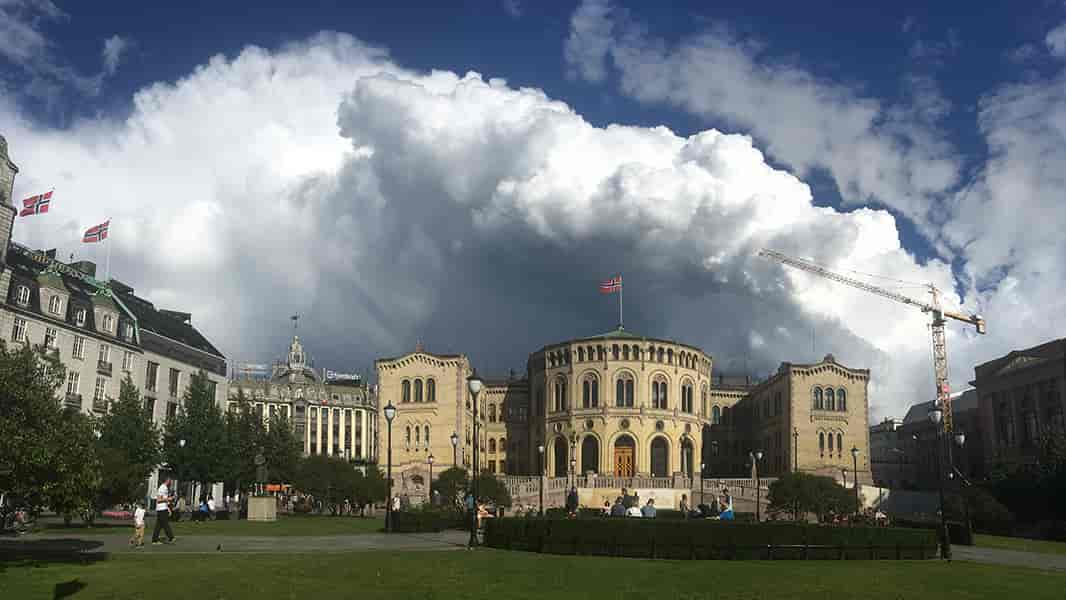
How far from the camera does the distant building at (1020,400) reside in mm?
85625

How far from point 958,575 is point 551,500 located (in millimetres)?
54933

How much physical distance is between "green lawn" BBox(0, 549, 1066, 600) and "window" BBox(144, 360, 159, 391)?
5673 cm

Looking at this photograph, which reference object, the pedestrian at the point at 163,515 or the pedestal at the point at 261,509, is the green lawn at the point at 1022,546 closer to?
the pedestrian at the point at 163,515

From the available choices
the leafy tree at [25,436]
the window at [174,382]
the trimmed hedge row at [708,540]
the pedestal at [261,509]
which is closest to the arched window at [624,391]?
the window at [174,382]

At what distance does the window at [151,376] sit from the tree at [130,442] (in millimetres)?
19618

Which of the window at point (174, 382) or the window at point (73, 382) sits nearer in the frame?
the window at point (73, 382)

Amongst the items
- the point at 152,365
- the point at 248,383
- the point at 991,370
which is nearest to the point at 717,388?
the point at 991,370

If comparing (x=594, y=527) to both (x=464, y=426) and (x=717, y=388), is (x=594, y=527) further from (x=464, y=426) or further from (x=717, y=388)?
(x=717, y=388)

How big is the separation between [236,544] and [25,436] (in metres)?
11.0

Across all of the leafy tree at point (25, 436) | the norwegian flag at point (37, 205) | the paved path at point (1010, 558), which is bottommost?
the paved path at point (1010, 558)

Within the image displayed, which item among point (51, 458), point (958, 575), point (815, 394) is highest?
point (815, 394)

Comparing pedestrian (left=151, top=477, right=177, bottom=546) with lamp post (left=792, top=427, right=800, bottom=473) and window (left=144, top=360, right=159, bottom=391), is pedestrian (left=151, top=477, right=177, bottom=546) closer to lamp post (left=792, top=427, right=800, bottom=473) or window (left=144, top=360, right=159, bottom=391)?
window (left=144, top=360, right=159, bottom=391)

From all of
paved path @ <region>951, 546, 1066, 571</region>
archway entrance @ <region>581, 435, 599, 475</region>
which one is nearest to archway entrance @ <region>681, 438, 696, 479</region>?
archway entrance @ <region>581, 435, 599, 475</region>

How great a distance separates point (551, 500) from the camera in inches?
3036
